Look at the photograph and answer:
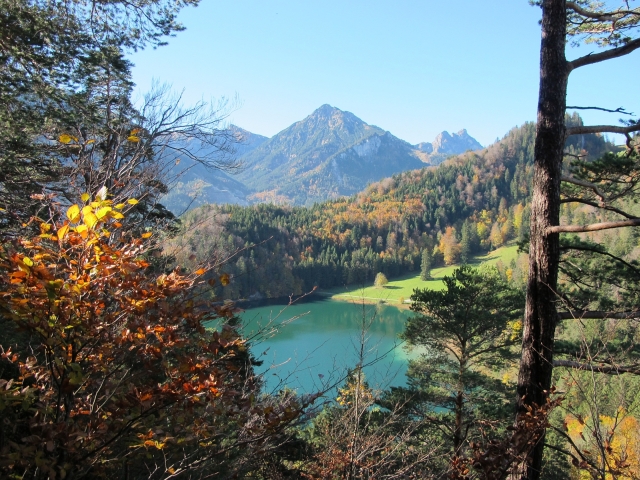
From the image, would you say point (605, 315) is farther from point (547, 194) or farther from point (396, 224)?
point (396, 224)

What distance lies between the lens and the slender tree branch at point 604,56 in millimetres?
2420

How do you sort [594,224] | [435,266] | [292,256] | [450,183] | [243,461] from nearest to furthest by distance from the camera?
[243,461], [594,224], [292,256], [435,266], [450,183]

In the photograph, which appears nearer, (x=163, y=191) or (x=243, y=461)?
(x=243, y=461)

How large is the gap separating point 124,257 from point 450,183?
9415 cm

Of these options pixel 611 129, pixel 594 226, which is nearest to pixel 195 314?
pixel 594 226

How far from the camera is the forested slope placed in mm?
52750

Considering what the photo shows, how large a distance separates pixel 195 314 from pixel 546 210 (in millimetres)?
2175

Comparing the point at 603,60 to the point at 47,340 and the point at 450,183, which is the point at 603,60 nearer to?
the point at 47,340

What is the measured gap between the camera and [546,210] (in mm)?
2570

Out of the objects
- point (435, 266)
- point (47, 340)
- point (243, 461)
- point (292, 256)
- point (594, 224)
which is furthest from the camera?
point (435, 266)

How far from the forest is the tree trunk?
0.01m

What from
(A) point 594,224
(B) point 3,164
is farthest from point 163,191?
(A) point 594,224

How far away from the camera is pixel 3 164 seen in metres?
4.30

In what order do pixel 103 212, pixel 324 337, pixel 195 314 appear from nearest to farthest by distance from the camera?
pixel 103 212 → pixel 195 314 → pixel 324 337
